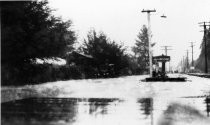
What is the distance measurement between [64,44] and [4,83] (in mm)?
5564

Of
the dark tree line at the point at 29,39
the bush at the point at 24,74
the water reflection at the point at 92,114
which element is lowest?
the water reflection at the point at 92,114

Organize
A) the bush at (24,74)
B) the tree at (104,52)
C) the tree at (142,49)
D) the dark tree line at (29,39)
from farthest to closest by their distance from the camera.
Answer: the tree at (142,49) → the tree at (104,52) → the bush at (24,74) → the dark tree line at (29,39)

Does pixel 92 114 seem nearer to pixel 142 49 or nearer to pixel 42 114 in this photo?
→ pixel 42 114

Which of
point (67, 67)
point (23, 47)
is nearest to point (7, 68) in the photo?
point (23, 47)

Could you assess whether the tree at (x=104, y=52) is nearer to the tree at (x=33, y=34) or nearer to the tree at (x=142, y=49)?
the tree at (x=33, y=34)

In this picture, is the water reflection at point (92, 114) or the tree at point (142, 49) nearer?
the water reflection at point (92, 114)

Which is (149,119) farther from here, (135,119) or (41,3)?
(41,3)

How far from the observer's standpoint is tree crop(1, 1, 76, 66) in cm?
2830

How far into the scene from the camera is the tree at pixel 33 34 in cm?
2830

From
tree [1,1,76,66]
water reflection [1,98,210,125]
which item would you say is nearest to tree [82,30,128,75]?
tree [1,1,76,66]

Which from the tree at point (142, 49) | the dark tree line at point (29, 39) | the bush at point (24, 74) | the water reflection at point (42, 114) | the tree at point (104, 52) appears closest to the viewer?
the water reflection at point (42, 114)

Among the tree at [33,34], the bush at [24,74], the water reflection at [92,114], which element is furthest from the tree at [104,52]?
the water reflection at [92,114]

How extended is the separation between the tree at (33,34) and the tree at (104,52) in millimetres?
34644

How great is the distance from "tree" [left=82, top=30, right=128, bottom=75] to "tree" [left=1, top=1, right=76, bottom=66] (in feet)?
114
